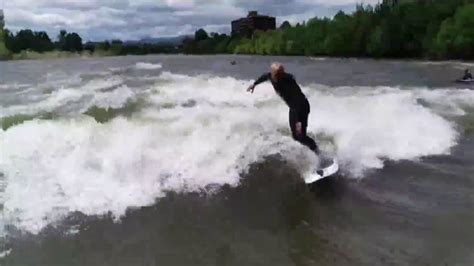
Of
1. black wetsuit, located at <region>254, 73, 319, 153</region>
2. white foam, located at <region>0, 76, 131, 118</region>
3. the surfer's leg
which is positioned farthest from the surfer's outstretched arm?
white foam, located at <region>0, 76, 131, 118</region>

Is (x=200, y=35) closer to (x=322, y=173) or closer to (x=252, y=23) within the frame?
(x=252, y=23)

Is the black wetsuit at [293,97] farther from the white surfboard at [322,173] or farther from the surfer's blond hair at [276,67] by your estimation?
the white surfboard at [322,173]

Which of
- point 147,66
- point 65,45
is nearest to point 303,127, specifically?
point 147,66

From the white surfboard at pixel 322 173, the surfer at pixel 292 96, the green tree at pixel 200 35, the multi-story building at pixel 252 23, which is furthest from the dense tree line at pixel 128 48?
the white surfboard at pixel 322 173

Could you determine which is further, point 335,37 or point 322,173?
point 335,37

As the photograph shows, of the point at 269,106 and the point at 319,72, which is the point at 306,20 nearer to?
the point at 319,72
